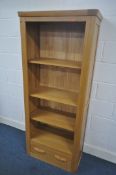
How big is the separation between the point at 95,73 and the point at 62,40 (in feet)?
1.63

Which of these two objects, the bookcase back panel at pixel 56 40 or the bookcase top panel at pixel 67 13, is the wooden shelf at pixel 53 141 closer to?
the bookcase back panel at pixel 56 40

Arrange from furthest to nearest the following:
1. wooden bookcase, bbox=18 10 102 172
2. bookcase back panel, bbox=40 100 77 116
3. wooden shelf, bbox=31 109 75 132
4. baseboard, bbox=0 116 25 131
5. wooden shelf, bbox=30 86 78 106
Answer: baseboard, bbox=0 116 25 131 → bookcase back panel, bbox=40 100 77 116 → wooden shelf, bbox=31 109 75 132 → wooden shelf, bbox=30 86 78 106 → wooden bookcase, bbox=18 10 102 172

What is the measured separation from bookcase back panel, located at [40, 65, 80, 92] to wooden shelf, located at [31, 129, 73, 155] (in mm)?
644

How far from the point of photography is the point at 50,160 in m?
1.80

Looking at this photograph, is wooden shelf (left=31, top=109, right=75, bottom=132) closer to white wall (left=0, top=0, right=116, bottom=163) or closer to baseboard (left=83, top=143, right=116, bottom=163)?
white wall (left=0, top=0, right=116, bottom=163)

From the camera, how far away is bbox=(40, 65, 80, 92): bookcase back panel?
165cm

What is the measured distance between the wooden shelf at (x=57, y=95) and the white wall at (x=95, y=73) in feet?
0.94

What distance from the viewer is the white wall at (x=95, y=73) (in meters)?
1.46

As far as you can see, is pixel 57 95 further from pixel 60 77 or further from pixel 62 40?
pixel 62 40

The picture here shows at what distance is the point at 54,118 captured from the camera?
174cm

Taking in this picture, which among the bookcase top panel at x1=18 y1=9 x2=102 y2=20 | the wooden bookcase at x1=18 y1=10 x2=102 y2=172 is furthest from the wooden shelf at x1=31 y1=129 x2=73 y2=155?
the bookcase top panel at x1=18 y1=9 x2=102 y2=20

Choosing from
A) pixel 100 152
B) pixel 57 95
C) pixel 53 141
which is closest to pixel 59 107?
pixel 57 95

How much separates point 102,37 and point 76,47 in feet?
0.89

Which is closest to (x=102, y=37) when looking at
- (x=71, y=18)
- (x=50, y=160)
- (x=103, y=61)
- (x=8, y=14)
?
(x=103, y=61)
